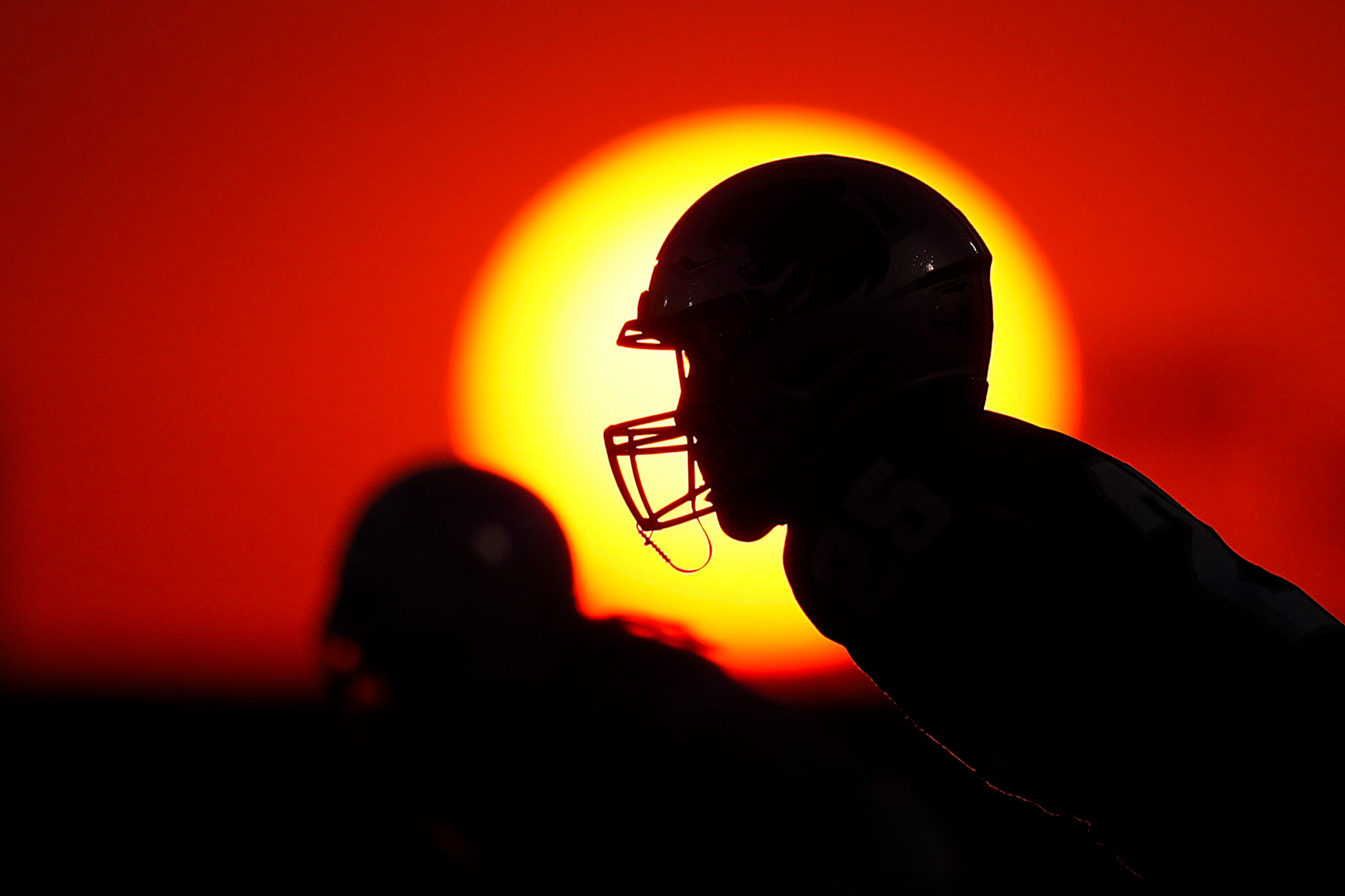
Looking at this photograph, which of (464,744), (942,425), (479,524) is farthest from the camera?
(479,524)

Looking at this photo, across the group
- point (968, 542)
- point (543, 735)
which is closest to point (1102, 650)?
point (968, 542)

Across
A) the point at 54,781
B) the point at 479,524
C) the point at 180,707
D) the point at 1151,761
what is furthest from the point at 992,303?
the point at 180,707

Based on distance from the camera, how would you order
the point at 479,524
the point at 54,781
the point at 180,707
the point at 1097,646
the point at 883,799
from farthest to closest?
the point at 180,707, the point at 54,781, the point at 479,524, the point at 883,799, the point at 1097,646

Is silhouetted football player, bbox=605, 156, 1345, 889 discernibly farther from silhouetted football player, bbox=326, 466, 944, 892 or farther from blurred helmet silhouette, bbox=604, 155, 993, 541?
silhouetted football player, bbox=326, 466, 944, 892

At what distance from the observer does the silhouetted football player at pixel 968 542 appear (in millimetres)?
1549

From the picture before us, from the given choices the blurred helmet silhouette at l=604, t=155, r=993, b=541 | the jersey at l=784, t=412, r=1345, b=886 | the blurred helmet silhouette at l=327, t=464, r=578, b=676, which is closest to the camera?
the jersey at l=784, t=412, r=1345, b=886

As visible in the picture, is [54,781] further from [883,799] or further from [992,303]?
[992,303]

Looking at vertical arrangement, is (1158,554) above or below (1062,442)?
below

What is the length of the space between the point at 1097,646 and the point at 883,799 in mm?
1961

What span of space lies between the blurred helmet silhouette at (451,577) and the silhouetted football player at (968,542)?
1611 millimetres

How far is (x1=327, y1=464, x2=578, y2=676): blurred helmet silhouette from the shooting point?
3947mm

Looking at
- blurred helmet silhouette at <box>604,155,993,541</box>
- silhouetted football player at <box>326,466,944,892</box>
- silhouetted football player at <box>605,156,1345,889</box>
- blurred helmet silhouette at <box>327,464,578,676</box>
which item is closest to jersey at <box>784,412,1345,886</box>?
silhouetted football player at <box>605,156,1345,889</box>

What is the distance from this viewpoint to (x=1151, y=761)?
1600 mm

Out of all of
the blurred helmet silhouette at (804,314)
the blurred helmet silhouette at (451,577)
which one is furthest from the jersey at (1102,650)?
the blurred helmet silhouette at (451,577)
